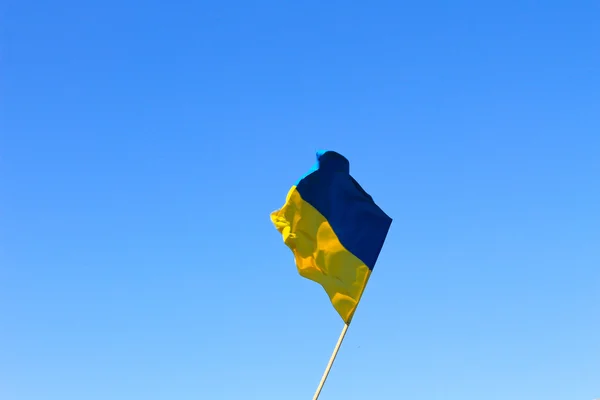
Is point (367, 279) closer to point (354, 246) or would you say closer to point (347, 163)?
point (354, 246)

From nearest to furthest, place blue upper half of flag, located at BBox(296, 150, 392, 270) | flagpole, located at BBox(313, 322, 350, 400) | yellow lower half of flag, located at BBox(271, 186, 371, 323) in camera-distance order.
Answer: flagpole, located at BBox(313, 322, 350, 400) < yellow lower half of flag, located at BBox(271, 186, 371, 323) < blue upper half of flag, located at BBox(296, 150, 392, 270)

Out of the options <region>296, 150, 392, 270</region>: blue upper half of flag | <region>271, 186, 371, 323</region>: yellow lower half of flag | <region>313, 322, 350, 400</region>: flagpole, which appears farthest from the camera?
<region>296, 150, 392, 270</region>: blue upper half of flag

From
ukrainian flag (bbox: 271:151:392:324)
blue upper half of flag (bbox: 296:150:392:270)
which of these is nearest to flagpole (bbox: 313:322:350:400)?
ukrainian flag (bbox: 271:151:392:324)

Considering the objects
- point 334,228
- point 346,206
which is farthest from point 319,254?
point 346,206

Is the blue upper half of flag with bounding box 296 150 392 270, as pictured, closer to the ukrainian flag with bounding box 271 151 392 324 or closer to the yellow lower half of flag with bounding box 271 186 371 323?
the ukrainian flag with bounding box 271 151 392 324

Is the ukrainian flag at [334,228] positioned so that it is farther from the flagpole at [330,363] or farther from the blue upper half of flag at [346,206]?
the flagpole at [330,363]

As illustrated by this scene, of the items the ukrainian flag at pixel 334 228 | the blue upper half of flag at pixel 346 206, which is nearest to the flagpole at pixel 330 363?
the ukrainian flag at pixel 334 228

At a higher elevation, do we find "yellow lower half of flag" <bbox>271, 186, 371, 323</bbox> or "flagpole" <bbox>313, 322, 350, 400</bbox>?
"yellow lower half of flag" <bbox>271, 186, 371, 323</bbox>

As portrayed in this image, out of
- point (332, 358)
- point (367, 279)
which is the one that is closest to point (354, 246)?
point (367, 279)

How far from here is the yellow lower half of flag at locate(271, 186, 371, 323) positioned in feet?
59.1

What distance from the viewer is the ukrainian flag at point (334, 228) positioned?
18.1 m

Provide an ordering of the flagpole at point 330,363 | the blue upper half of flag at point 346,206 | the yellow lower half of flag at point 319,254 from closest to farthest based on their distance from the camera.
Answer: the flagpole at point 330,363 → the yellow lower half of flag at point 319,254 → the blue upper half of flag at point 346,206

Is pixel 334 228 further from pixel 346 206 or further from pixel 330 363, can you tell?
pixel 330 363

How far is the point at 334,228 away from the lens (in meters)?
18.8
